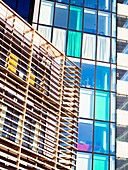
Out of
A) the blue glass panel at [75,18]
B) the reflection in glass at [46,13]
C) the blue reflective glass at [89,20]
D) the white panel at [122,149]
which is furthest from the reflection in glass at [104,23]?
the white panel at [122,149]

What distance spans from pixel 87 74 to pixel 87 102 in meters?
1.76

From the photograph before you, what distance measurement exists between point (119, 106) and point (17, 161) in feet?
60.0

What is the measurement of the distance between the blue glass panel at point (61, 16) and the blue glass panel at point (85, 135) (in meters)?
6.38

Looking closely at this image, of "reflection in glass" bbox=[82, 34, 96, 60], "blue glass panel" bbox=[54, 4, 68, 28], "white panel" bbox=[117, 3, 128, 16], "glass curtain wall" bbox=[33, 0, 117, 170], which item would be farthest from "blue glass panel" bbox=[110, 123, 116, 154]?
"white panel" bbox=[117, 3, 128, 16]

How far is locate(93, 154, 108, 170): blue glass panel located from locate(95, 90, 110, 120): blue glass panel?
224cm

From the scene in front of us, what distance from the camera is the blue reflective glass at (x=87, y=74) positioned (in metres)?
22.1

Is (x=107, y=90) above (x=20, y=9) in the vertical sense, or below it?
below

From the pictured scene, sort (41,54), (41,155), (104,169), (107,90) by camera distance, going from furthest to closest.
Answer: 1. (107,90)
2. (104,169)
3. (41,54)
4. (41,155)

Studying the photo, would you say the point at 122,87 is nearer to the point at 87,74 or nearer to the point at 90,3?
the point at 87,74

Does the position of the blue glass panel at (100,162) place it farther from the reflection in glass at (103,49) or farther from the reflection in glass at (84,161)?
the reflection in glass at (103,49)

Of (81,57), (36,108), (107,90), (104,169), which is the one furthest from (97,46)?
(36,108)

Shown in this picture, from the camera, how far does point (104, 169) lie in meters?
Answer: 20.2

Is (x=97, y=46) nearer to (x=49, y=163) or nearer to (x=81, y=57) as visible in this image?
(x=81, y=57)

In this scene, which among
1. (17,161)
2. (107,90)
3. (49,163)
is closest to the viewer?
(17,161)
